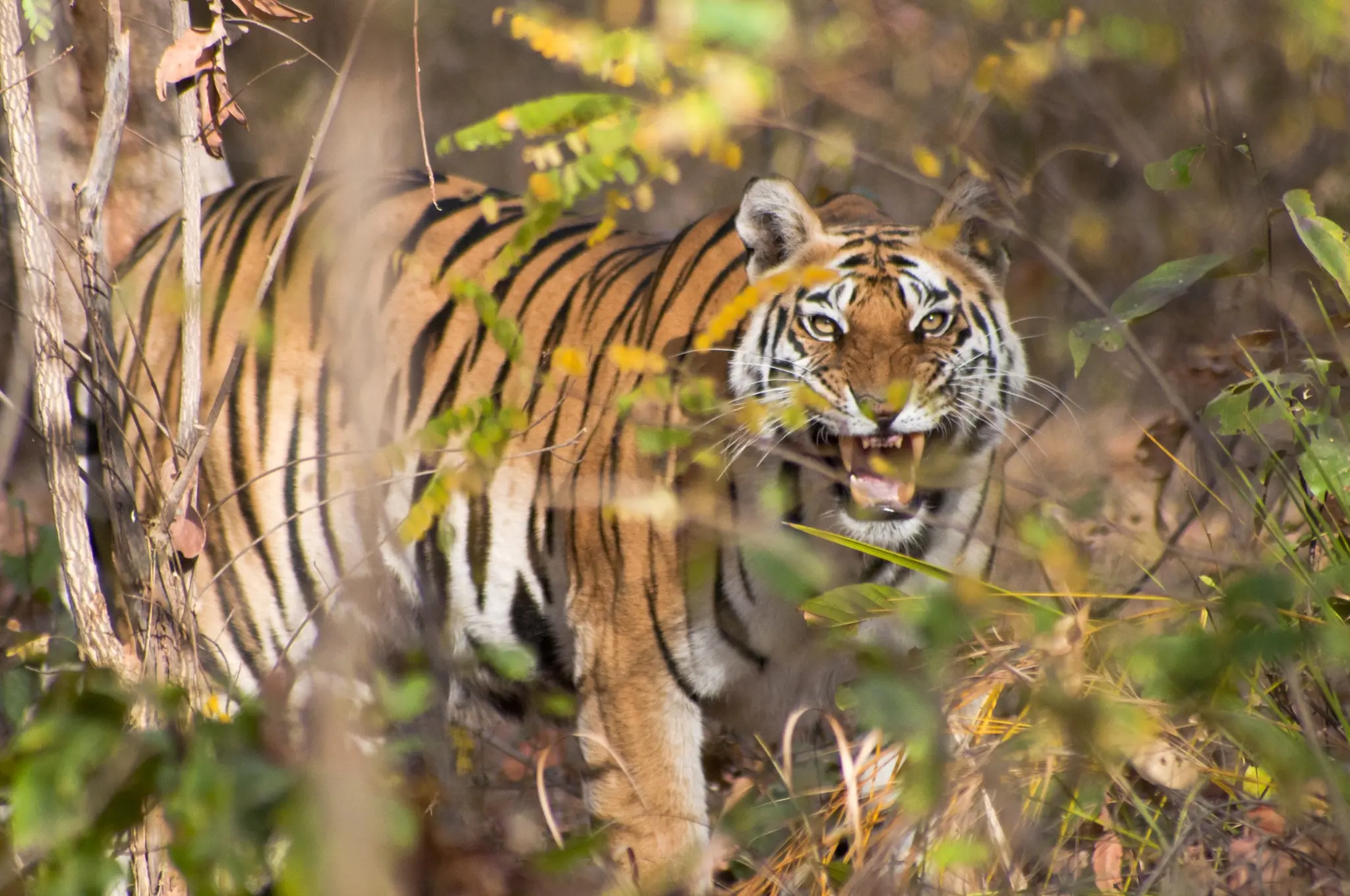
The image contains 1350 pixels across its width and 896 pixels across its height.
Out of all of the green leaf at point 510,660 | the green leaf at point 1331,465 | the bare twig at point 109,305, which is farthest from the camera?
the green leaf at point 510,660

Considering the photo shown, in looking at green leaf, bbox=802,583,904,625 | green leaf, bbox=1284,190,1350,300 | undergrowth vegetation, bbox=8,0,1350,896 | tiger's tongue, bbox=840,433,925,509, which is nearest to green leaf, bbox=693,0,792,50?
undergrowth vegetation, bbox=8,0,1350,896

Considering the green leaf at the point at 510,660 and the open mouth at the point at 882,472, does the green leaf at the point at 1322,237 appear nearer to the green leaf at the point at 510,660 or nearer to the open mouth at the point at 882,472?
the open mouth at the point at 882,472

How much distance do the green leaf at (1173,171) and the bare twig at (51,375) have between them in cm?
192

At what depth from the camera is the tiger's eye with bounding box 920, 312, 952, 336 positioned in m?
2.71

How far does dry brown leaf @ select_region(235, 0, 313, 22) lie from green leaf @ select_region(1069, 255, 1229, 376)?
1459 millimetres

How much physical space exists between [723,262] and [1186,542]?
1694mm

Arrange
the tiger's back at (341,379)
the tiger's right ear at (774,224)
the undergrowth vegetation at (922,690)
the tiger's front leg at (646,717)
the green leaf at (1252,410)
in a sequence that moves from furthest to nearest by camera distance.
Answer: the tiger's back at (341,379) → the tiger's front leg at (646,717) → the tiger's right ear at (774,224) → the green leaf at (1252,410) → the undergrowth vegetation at (922,690)

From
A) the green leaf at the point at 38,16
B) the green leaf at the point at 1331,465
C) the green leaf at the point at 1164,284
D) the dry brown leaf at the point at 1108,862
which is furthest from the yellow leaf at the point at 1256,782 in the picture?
the green leaf at the point at 38,16

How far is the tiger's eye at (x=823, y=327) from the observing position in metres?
2.71

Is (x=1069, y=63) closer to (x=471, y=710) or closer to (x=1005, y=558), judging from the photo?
(x=1005, y=558)

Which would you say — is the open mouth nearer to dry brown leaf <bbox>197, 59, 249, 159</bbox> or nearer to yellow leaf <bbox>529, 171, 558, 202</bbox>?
yellow leaf <bbox>529, 171, 558, 202</bbox>

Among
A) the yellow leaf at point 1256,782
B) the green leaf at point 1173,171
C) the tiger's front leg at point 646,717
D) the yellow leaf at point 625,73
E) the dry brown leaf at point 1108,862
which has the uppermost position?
the yellow leaf at point 625,73

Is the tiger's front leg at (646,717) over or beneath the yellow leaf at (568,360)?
beneath

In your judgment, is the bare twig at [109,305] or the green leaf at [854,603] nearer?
the green leaf at [854,603]
